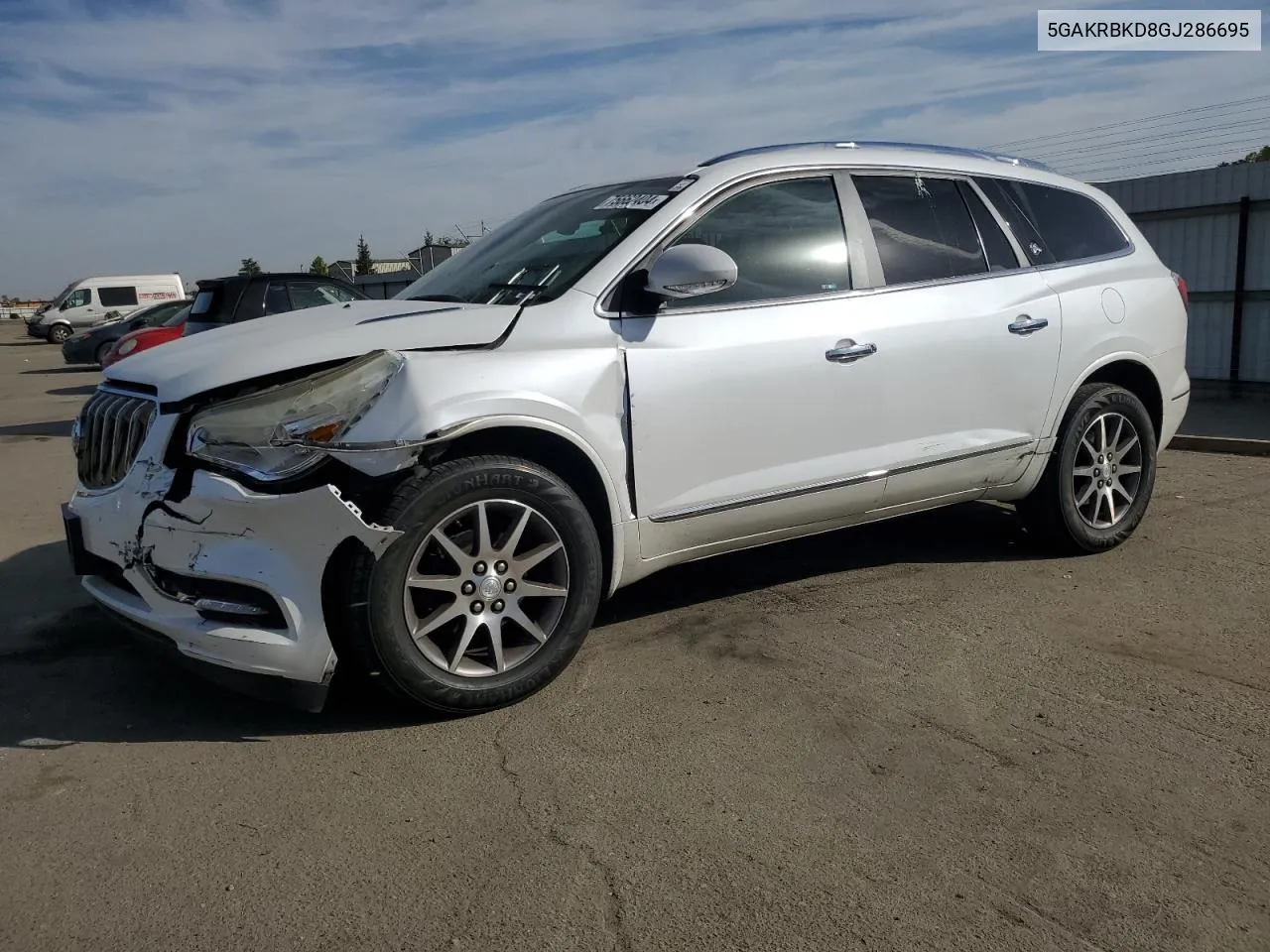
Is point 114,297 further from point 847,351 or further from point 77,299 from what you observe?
point 847,351

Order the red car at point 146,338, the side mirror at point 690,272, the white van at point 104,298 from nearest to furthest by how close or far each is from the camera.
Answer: the side mirror at point 690,272, the red car at point 146,338, the white van at point 104,298

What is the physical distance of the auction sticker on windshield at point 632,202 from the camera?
13.5 feet

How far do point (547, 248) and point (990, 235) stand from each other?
6.78 ft

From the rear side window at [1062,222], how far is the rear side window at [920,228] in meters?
0.33

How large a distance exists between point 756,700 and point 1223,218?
11.0m

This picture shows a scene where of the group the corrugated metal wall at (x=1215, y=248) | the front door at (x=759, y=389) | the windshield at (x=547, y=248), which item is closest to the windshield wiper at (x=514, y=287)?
the windshield at (x=547, y=248)

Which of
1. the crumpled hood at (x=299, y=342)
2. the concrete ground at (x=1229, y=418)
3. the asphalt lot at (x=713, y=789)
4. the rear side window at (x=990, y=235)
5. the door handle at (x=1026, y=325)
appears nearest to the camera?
the asphalt lot at (x=713, y=789)

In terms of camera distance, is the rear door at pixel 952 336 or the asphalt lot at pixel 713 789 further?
the rear door at pixel 952 336

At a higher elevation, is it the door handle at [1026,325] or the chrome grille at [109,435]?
the chrome grille at [109,435]

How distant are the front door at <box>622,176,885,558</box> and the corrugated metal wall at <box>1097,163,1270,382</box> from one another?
31.0 ft

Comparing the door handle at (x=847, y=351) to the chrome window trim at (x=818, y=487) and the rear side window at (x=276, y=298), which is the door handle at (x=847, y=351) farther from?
the rear side window at (x=276, y=298)

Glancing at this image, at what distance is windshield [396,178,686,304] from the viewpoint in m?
3.99

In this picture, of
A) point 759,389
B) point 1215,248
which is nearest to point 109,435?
point 759,389

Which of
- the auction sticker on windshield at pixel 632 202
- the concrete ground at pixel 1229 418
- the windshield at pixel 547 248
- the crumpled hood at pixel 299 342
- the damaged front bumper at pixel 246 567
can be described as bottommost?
the concrete ground at pixel 1229 418
